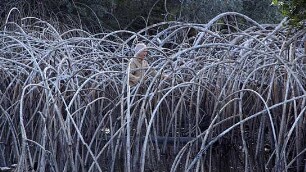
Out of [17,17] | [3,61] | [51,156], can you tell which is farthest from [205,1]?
[51,156]

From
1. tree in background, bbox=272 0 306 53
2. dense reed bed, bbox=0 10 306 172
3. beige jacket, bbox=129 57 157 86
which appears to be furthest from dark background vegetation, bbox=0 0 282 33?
tree in background, bbox=272 0 306 53

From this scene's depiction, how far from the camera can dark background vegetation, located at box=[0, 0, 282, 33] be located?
13.0 m

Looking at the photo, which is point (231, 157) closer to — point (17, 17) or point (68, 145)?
point (68, 145)

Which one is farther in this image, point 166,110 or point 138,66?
point 166,110

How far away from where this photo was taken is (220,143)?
749cm

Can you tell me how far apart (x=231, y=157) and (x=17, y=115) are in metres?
2.08

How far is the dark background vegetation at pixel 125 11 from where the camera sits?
42.7 ft

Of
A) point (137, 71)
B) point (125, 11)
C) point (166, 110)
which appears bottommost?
point (166, 110)

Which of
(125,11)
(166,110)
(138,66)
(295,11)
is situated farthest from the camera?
(125,11)

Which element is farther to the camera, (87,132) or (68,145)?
(87,132)

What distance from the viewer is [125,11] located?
14.2m

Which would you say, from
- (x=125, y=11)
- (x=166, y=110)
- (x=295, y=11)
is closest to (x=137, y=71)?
(x=166, y=110)

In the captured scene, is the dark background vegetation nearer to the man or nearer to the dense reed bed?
the man

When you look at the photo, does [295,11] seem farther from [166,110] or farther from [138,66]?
[166,110]
